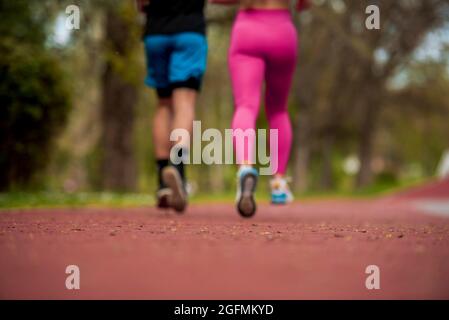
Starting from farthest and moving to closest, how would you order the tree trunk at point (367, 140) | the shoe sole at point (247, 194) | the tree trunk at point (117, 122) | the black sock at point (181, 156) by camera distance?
the tree trunk at point (367, 140), the tree trunk at point (117, 122), the black sock at point (181, 156), the shoe sole at point (247, 194)

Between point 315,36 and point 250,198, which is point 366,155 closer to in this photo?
point 315,36

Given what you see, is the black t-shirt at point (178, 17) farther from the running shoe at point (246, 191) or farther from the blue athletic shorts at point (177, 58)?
the running shoe at point (246, 191)

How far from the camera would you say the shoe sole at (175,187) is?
3.75 metres

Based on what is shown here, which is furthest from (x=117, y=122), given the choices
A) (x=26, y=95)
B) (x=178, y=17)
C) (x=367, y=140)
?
(x=367, y=140)

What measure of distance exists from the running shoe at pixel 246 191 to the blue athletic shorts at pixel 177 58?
104cm

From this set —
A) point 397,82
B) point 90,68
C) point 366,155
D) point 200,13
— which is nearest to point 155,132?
point 200,13

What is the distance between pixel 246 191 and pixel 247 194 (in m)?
0.02

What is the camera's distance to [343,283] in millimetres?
1579

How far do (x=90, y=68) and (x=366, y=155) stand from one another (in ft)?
34.5
